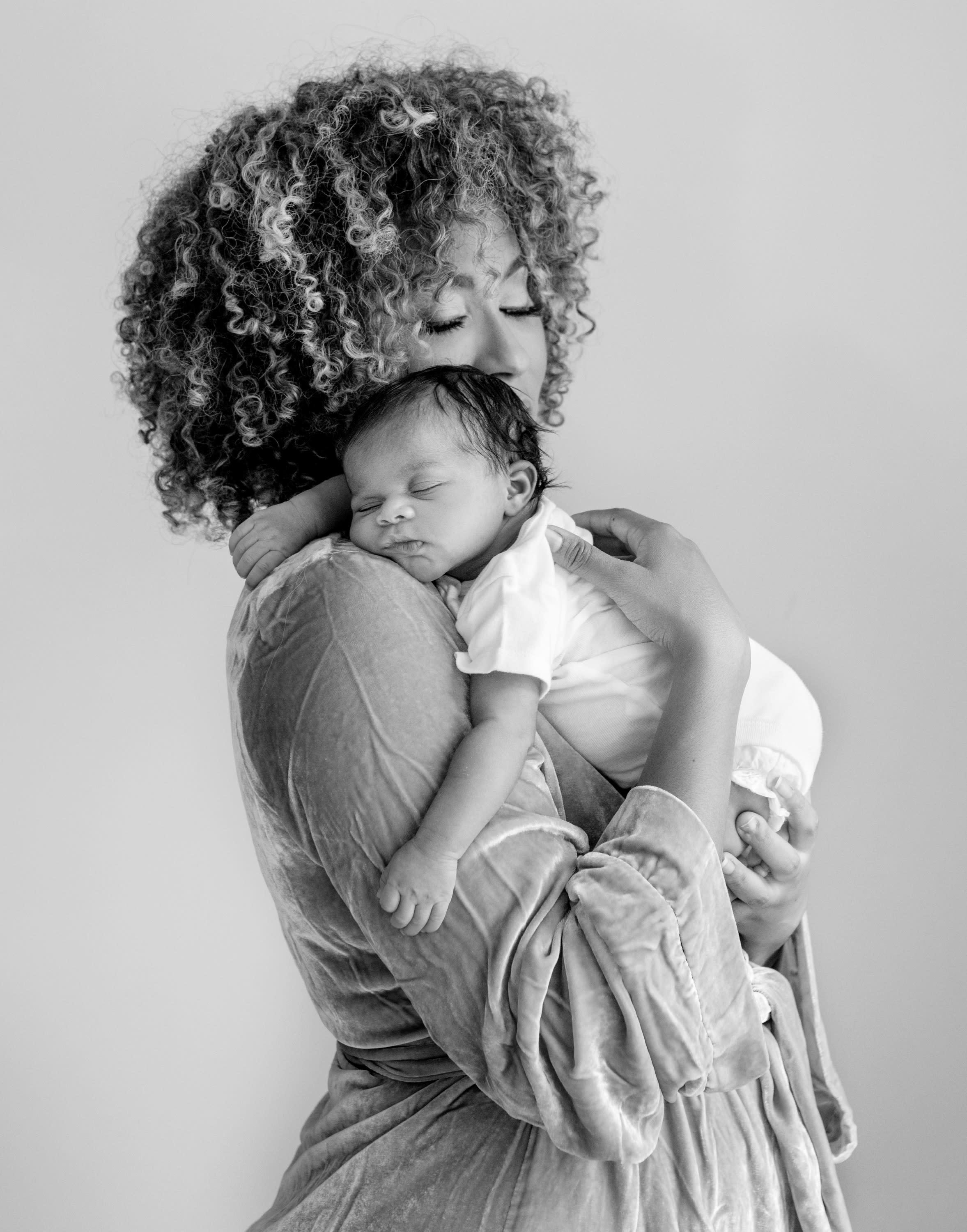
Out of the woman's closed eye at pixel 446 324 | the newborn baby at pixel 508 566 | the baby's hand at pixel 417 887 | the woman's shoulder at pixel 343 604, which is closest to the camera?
the baby's hand at pixel 417 887

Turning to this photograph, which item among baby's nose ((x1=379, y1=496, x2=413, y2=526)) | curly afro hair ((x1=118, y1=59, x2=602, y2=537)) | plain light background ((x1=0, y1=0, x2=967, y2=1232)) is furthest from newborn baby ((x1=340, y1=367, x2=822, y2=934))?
plain light background ((x1=0, y1=0, x2=967, y2=1232))

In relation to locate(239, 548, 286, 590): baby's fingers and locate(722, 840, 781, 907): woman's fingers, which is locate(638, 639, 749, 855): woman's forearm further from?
locate(239, 548, 286, 590): baby's fingers

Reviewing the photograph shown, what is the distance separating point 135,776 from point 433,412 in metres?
1.35

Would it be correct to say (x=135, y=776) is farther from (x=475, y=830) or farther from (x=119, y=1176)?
(x=475, y=830)

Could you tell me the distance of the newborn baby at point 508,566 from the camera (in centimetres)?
122

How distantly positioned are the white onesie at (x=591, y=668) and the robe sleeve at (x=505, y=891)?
0.06 m

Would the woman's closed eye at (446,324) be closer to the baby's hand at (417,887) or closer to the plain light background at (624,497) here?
the baby's hand at (417,887)

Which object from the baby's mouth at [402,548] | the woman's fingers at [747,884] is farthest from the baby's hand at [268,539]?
the woman's fingers at [747,884]

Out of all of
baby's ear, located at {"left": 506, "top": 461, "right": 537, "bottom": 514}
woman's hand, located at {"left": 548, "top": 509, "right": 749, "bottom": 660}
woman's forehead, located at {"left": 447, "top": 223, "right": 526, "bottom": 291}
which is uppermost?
woman's forehead, located at {"left": 447, "top": 223, "right": 526, "bottom": 291}

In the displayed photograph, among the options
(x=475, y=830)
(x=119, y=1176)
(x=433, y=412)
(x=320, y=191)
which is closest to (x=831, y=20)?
(x=320, y=191)

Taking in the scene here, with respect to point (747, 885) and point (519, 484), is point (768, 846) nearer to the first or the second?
point (747, 885)

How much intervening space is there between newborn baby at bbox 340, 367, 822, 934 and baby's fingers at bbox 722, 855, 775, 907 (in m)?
0.03

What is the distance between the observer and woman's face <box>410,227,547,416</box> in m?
1.47

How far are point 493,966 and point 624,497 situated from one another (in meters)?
1.48
